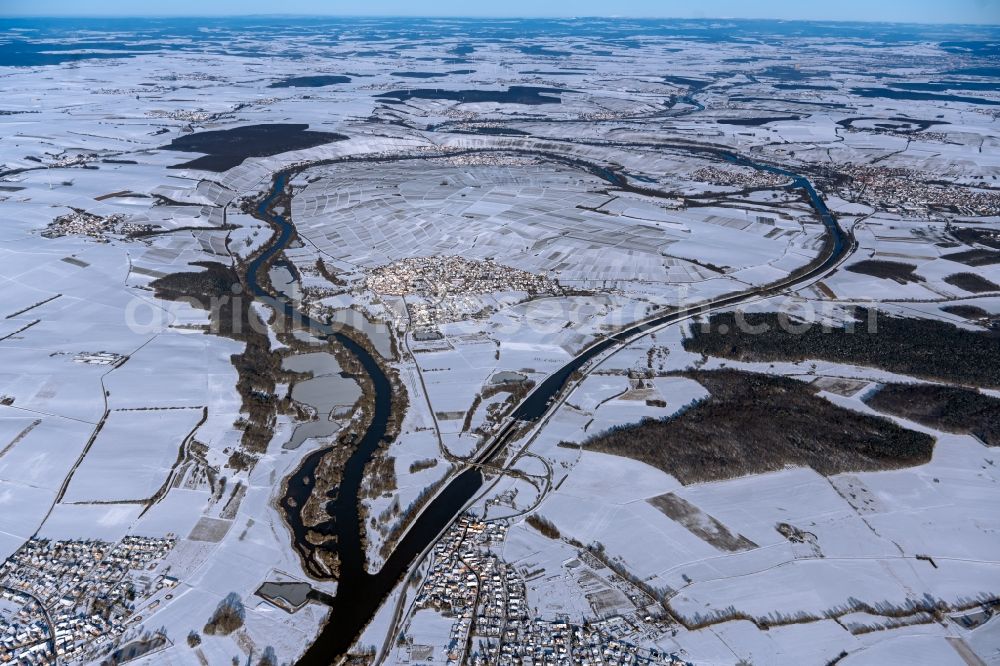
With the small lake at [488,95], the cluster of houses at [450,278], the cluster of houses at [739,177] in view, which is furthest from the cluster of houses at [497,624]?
the small lake at [488,95]

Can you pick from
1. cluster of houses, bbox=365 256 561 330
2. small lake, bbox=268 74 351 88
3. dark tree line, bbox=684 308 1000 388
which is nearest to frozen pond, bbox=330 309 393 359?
cluster of houses, bbox=365 256 561 330

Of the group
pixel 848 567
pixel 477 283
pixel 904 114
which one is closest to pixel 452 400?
pixel 477 283

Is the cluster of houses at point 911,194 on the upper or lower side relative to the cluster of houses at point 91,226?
upper

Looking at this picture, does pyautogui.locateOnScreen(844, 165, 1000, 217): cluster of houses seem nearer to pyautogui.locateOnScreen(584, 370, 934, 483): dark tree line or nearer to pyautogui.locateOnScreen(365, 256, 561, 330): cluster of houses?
pyautogui.locateOnScreen(365, 256, 561, 330): cluster of houses

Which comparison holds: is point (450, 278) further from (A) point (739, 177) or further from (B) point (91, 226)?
(A) point (739, 177)

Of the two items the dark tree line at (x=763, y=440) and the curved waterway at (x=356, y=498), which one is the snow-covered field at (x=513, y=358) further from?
the dark tree line at (x=763, y=440)

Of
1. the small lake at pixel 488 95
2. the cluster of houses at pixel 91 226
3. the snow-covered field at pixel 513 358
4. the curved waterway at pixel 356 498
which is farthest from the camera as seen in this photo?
the small lake at pixel 488 95

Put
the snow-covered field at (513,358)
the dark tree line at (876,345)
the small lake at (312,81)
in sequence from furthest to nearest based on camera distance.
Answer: the small lake at (312,81) < the dark tree line at (876,345) < the snow-covered field at (513,358)
